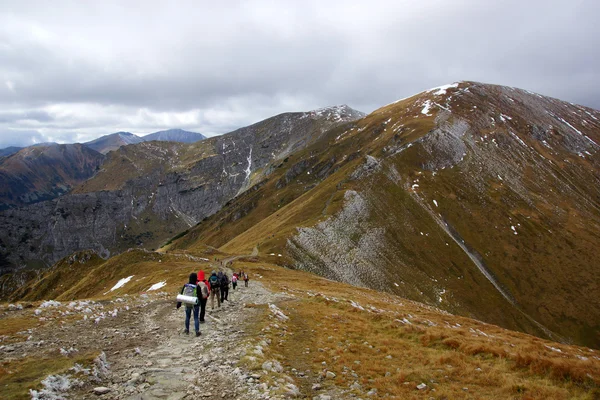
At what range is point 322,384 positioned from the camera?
12.3m

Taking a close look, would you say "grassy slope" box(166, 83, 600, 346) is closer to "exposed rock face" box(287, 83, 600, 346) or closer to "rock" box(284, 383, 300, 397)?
"exposed rock face" box(287, 83, 600, 346)

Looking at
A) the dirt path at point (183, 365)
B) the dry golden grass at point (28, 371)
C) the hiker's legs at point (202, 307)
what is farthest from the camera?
the hiker's legs at point (202, 307)

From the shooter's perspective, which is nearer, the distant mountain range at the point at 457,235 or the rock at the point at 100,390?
the rock at the point at 100,390

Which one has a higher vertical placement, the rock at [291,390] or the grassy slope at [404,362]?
the rock at [291,390]

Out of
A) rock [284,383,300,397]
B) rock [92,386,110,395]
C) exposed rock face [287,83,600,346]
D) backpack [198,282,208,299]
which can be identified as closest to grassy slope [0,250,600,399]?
rock [284,383,300,397]

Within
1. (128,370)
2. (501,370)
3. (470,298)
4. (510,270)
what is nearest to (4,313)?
(128,370)

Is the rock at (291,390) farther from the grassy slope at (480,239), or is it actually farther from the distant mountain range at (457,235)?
the grassy slope at (480,239)

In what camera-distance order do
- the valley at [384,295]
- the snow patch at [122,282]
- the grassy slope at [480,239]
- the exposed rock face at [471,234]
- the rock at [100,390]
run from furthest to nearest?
the grassy slope at [480,239] < the exposed rock face at [471,234] < the snow patch at [122,282] < the valley at [384,295] < the rock at [100,390]

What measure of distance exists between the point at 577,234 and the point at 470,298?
292ft

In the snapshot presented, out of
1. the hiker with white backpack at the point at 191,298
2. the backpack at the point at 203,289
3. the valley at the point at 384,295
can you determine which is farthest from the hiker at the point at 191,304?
the valley at the point at 384,295

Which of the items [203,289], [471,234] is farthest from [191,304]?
[471,234]

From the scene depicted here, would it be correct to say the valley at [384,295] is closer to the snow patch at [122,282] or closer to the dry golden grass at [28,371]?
the dry golden grass at [28,371]

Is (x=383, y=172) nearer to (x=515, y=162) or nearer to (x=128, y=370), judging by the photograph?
(x=515, y=162)

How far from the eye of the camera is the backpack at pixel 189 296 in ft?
57.6
